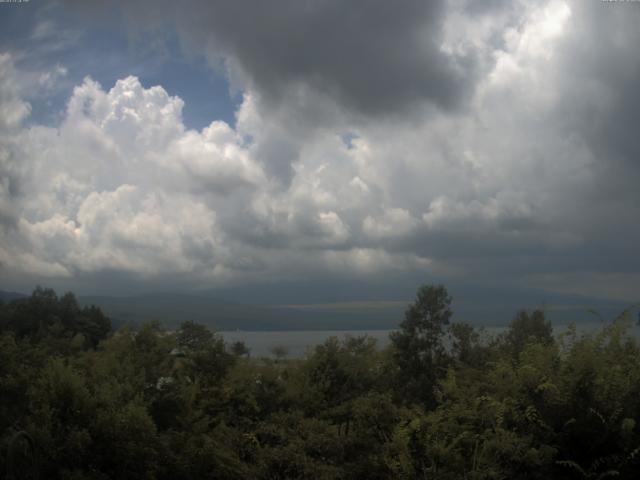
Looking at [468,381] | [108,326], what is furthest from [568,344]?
[108,326]

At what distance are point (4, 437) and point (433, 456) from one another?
249 inches

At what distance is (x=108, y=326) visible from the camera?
61125 millimetres

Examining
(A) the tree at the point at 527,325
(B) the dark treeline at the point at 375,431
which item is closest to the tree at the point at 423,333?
(A) the tree at the point at 527,325

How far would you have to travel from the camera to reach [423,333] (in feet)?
118

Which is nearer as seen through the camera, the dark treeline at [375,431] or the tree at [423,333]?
the dark treeline at [375,431]

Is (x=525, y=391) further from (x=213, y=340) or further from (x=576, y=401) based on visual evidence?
(x=213, y=340)

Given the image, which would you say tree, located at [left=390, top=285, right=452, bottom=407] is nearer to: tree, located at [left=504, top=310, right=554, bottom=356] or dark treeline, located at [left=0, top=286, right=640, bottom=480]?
tree, located at [left=504, top=310, right=554, bottom=356]

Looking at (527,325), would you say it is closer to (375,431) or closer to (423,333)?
(423,333)

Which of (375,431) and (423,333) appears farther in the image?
(423,333)

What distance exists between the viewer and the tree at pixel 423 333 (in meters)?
34.8

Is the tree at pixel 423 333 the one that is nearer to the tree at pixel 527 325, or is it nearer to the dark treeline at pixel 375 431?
the tree at pixel 527 325

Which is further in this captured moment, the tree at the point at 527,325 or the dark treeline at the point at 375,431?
the tree at the point at 527,325

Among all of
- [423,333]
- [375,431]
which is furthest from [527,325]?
[375,431]

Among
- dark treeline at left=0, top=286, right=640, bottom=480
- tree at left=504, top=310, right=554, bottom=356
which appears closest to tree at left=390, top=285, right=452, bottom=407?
tree at left=504, top=310, right=554, bottom=356
